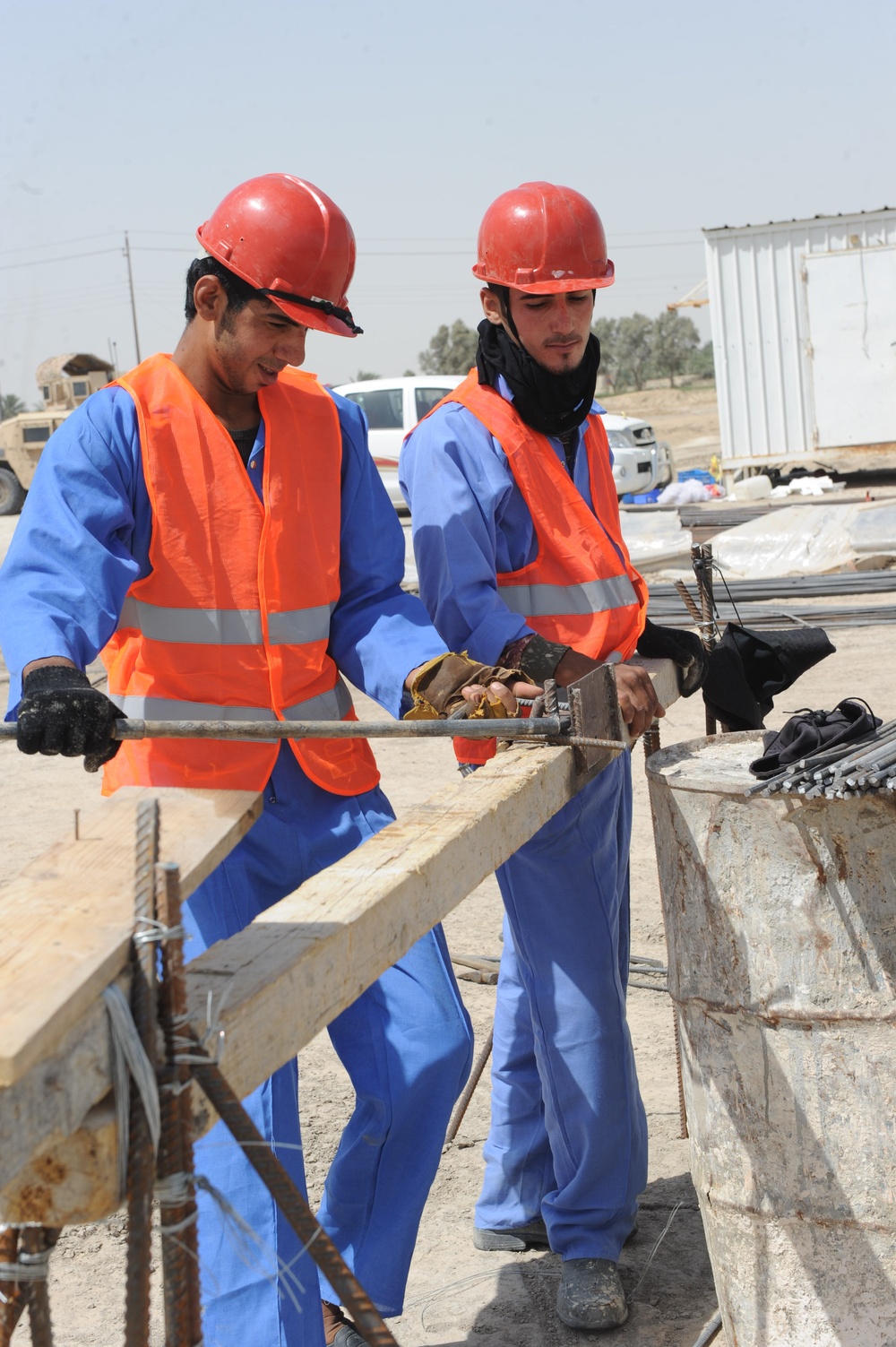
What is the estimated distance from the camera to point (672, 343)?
198ft

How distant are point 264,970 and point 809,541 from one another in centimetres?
1094

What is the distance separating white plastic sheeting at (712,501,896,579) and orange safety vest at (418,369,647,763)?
342 inches

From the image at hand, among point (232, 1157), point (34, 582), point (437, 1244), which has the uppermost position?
point (34, 582)

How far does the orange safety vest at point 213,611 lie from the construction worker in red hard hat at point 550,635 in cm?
43

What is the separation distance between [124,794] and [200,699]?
1.01m

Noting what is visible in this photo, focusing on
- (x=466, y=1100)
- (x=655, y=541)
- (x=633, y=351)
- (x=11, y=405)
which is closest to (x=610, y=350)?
(x=633, y=351)

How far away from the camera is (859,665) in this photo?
8.84 metres

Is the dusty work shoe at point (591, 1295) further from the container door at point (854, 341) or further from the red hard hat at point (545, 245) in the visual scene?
the container door at point (854, 341)

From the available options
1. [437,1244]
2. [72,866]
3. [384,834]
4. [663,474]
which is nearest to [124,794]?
[72,866]

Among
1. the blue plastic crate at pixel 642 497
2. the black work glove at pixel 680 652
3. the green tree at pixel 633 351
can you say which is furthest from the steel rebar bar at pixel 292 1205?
the green tree at pixel 633 351

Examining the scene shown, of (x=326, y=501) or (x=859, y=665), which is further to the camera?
(x=859, y=665)

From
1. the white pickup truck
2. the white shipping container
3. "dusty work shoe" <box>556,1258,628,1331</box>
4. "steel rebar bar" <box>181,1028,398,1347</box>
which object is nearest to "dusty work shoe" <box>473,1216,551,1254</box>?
"dusty work shoe" <box>556,1258,628,1331</box>

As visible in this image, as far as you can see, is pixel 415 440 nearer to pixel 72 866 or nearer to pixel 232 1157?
pixel 232 1157

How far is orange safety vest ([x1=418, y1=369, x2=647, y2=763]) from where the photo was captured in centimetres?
324
